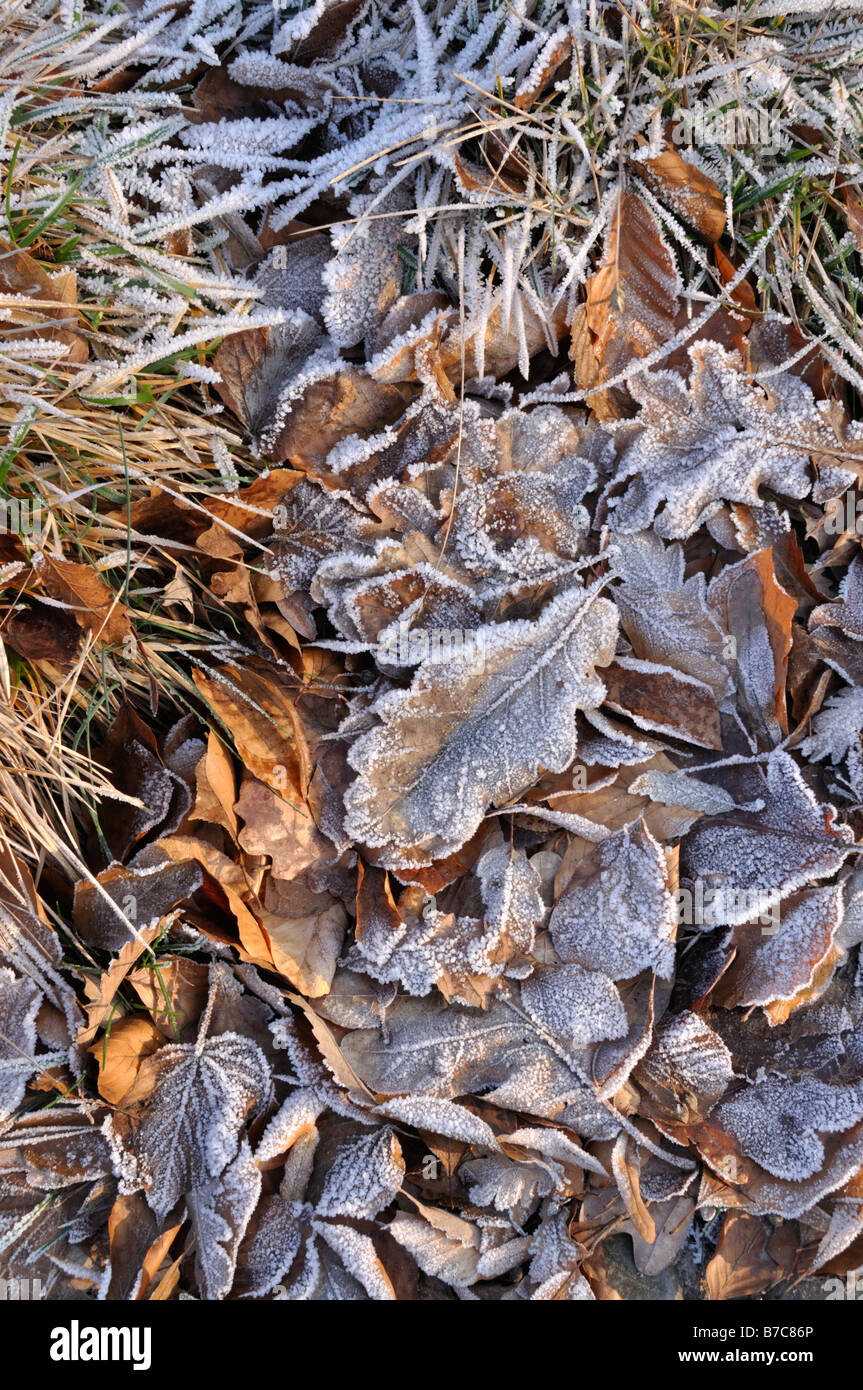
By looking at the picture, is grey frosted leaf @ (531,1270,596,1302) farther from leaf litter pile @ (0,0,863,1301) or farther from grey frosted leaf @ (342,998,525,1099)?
grey frosted leaf @ (342,998,525,1099)

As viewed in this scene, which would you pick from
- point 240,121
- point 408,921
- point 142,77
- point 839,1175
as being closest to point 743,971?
point 839,1175

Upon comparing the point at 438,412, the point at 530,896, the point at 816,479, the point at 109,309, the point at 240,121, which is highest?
the point at 240,121

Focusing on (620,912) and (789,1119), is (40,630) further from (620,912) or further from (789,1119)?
(789,1119)

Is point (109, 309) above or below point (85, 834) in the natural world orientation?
above

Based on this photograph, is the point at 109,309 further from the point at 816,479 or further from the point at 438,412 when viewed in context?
the point at 816,479

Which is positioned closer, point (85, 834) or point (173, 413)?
point (173, 413)

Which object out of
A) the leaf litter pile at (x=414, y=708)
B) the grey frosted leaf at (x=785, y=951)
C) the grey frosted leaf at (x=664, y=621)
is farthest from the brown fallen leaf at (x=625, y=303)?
the grey frosted leaf at (x=785, y=951)

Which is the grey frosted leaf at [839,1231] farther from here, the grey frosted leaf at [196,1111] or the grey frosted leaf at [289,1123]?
the grey frosted leaf at [196,1111]
